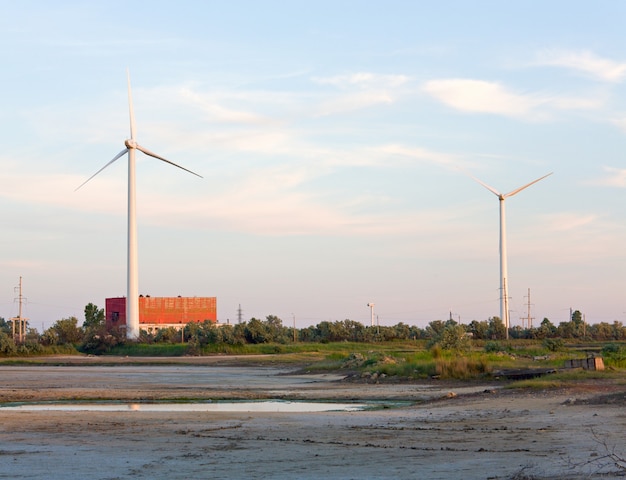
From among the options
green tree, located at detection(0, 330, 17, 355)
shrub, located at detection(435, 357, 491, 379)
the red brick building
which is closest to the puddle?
shrub, located at detection(435, 357, 491, 379)

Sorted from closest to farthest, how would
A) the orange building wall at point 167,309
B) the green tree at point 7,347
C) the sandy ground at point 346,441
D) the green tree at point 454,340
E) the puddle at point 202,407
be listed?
the sandy ground at point 346,441, the puddle at point 202,407, the green tree at point 454,340, the green tree at point 7,347, the orange building wall at point 167,309

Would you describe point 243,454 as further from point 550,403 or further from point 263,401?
point 263,401

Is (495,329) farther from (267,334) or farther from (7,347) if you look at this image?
(7,347)

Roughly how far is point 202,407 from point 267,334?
254 feet

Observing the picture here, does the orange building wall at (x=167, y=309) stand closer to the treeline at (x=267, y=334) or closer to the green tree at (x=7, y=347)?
the treeline at (x=267, y=334)

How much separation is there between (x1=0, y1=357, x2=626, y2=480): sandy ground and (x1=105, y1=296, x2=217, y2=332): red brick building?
12419cm

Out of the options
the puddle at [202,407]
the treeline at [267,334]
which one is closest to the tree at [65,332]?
the treeline at [267,334]

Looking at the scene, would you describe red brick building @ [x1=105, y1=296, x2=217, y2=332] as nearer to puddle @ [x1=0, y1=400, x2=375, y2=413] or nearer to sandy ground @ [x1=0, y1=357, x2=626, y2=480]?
puddle @ [x1=0, y1=400, x2=375, y2=413]

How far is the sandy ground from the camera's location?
47.2ft

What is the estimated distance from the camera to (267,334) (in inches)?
4208

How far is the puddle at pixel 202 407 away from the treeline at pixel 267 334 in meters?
56.2

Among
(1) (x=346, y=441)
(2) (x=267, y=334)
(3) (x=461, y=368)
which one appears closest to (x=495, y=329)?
(2) (x=267, y=334)

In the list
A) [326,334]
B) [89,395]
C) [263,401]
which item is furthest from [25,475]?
[326,334]

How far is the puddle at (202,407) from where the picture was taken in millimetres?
28125
